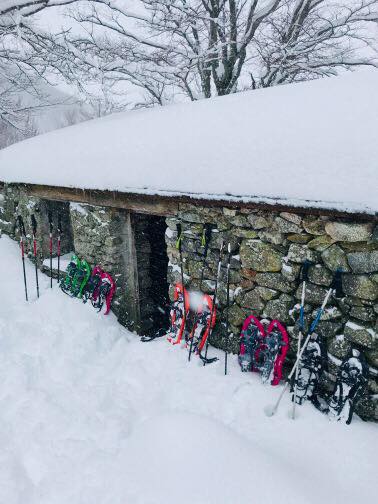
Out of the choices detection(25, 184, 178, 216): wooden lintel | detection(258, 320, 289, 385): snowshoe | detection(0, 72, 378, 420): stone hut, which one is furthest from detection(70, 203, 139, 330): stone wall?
detection(258, 320, 289, 385): snowshoe

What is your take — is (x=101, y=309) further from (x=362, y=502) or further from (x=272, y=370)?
(x=362, y=502)

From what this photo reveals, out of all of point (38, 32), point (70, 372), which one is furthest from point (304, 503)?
point (38, 32)

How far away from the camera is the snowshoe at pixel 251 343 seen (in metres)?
3.94

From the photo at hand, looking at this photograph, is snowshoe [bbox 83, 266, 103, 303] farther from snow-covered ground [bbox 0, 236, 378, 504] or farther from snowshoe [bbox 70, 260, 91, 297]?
snow-covered ground [bbox 0, 236, 378, 504]

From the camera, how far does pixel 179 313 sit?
484cm

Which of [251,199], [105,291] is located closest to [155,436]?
[251,199]

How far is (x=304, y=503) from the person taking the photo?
2.54 meters

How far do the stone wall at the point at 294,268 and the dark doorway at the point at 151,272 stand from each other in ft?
4.37

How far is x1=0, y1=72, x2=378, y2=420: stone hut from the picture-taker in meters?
3.20

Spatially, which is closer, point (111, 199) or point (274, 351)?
point (274, 351)

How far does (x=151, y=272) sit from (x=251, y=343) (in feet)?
9.55

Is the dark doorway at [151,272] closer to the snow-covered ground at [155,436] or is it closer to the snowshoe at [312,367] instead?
the snow-covered ground at [155,436]

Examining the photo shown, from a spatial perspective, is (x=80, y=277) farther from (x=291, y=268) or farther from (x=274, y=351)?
(x=291, y=268)

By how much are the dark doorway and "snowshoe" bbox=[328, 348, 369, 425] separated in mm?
3281
